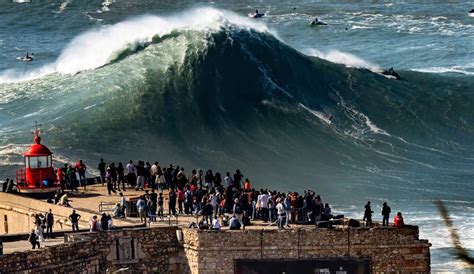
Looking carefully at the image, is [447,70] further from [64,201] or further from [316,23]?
[64,201]

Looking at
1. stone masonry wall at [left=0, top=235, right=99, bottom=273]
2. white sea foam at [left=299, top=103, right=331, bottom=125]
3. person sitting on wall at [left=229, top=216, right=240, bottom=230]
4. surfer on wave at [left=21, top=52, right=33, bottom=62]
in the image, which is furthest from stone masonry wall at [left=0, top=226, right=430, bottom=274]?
surfer on wave at [left=21, top=52, right=33, bottom=62]

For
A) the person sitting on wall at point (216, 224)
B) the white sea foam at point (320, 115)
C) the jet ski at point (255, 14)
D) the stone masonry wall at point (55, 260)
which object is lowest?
the stone masonry wall at point (55, 260)

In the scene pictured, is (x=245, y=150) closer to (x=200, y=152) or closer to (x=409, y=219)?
(x=200, y=152)

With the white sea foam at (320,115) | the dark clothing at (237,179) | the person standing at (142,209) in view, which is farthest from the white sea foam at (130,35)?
the person standing at (142,209)

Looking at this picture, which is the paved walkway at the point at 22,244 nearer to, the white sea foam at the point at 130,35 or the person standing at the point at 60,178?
the person standing at the point at 60,178

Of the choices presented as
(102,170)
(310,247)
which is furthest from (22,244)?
(102,170)
